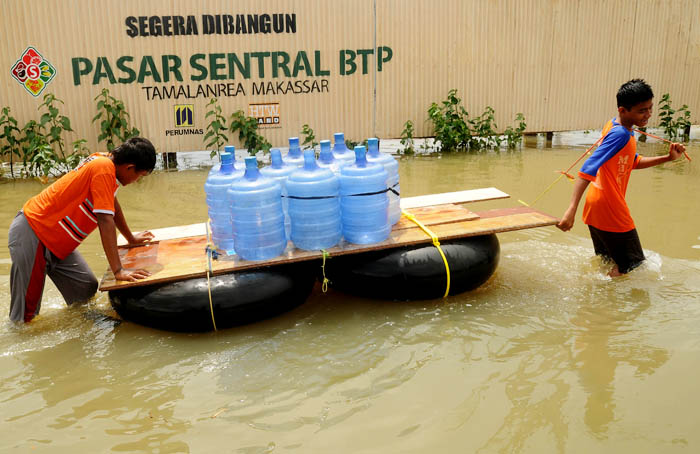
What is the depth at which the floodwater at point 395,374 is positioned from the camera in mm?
3363

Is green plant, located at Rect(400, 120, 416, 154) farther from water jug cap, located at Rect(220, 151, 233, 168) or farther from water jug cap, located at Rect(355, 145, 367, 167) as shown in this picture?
water jug cap, located at Rect(220, 151, 233, 168)

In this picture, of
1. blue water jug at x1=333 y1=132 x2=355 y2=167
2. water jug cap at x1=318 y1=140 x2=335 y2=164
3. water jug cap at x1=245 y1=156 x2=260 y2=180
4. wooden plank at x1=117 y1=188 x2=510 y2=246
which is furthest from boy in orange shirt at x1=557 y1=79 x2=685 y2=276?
water jug cap at x1=245 y1=156 x2=260 y2=180

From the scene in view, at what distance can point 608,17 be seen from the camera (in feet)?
39.4

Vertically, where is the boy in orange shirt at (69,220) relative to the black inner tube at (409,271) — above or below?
above

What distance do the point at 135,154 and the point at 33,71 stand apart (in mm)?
7012

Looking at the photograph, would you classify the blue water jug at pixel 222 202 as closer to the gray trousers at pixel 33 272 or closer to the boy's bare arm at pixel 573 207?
the gray trousers at pixel 33 272

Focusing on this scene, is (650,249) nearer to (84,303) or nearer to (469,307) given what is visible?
(469,307)

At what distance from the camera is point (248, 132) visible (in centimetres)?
1065

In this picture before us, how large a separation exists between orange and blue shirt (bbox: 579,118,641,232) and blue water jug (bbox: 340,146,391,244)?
5.58 ft

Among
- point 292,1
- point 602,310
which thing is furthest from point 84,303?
point 292,1

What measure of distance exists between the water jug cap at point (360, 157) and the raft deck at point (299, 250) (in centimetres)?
67

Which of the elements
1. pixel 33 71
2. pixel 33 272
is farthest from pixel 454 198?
pixel 33 71

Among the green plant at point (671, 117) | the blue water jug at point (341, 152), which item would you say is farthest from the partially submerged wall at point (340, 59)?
the blue water jug at point (341, 152)

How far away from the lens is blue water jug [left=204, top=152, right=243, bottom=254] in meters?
4.72
